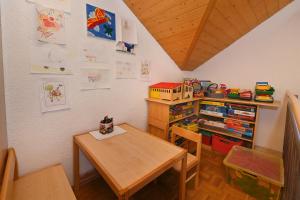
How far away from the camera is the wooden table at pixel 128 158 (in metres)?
0.83

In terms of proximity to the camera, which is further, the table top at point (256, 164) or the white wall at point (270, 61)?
the white wall at point (270, 61)

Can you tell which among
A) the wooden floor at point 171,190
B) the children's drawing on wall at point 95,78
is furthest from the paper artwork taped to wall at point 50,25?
the wooden floor at point 171,190

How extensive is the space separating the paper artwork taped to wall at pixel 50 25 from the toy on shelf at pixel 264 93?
236 centimetres

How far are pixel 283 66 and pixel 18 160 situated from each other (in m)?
3.12

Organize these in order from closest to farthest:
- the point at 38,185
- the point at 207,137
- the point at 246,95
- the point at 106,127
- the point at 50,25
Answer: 1. the point at 38,185
2. the point at 50,25
3. the point at 106,127
4. the point at 246,95
5. the point at 207,137

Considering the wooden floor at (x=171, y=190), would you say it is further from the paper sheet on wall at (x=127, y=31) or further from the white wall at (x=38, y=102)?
the paper sheet on wall at (x=127, y=31)

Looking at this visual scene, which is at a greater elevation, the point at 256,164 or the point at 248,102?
the point at 248,102

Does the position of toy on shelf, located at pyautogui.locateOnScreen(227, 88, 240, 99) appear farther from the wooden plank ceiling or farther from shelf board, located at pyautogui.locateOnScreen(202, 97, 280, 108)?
the wooden plank ceiling

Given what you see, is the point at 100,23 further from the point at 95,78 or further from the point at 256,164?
the point at 256,164

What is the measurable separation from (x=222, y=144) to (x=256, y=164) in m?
0.57

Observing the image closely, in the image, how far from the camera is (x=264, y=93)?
1.95 metres

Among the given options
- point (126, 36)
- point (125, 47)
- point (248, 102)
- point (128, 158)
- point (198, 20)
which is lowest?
point (128, 158)

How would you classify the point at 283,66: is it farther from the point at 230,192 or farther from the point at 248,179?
the point at 230,192

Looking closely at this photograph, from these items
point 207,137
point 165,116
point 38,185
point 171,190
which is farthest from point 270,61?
point 38,185
